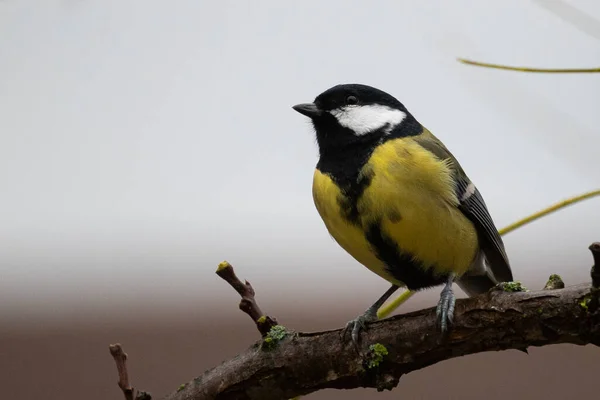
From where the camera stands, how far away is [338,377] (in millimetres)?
1322

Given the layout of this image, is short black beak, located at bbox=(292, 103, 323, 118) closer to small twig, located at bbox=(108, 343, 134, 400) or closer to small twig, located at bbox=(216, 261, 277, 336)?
small twig, located at bbox=(216, 261, 277, 336)

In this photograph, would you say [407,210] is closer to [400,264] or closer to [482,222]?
[400,264]

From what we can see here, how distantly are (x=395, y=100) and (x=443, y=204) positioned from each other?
1.18 feet

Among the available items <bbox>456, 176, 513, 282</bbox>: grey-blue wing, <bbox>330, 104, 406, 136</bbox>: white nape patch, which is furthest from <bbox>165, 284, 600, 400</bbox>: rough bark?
<bbox>330, 104, 406, 136</bbox>: white nape patch

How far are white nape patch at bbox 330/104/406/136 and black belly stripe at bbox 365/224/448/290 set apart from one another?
273mm

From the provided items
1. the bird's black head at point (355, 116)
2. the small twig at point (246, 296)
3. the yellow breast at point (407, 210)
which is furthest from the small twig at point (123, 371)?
the bird's black head at point (355, 116)

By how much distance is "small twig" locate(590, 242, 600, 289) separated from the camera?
2.90 ft

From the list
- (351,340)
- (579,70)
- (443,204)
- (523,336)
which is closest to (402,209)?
(443,204)

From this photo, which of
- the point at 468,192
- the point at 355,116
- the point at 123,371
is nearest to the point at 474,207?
the point at 468,192

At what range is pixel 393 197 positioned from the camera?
4.67ft

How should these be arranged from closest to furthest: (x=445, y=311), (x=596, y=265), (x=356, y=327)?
(x=596, y=265)
(x=445, y=311)
(x=356, y=327)

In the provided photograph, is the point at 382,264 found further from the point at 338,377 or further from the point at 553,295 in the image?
the point at 553,295

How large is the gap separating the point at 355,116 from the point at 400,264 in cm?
38

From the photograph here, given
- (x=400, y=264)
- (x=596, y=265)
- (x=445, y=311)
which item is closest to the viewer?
(x=596, y=265)
